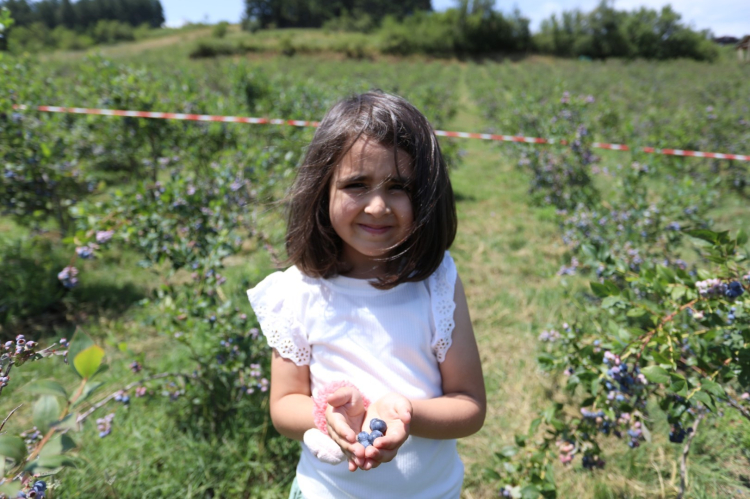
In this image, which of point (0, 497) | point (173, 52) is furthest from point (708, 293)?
point (173, 52)

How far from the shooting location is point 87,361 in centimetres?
54

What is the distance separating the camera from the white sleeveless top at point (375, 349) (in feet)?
3.30

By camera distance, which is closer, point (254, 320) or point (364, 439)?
point (364, 439)

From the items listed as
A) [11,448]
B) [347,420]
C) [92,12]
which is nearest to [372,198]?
[347,420]

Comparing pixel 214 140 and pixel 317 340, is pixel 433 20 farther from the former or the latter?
pixel 317 340

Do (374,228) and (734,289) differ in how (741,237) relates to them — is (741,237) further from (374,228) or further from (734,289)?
(374,228)

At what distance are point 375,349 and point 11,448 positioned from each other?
0.68m

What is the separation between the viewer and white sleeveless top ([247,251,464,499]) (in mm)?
1006

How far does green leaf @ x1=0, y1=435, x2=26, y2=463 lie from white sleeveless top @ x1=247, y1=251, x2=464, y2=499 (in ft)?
2.01

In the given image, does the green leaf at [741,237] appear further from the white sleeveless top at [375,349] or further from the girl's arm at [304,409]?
the girl's arm at [304,409]

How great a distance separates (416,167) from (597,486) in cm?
138

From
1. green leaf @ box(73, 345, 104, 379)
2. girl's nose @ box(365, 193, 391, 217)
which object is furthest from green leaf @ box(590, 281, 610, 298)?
green leaf @ box(73, 345, 104, 379)

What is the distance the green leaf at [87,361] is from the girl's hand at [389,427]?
1.38ft

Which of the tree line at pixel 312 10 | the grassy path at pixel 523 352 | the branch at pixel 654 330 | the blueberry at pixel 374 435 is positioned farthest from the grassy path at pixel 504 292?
the tree line at pixel 312 10
